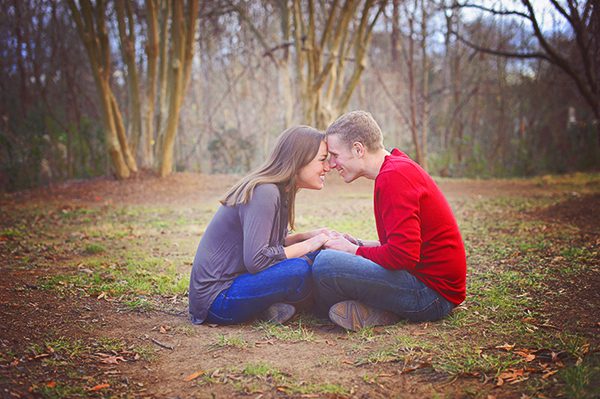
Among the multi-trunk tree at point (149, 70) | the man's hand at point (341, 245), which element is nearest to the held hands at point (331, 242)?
the man's hand at point (341, 245)

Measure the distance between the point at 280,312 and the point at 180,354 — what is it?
29.1 inches

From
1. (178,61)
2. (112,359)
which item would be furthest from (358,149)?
Result: (178,61)

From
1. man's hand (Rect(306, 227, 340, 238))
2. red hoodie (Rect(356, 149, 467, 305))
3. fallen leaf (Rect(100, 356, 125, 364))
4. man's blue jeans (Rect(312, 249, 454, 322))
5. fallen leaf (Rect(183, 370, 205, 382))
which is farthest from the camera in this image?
man's hand (Rect(306, 227, 340, 238))

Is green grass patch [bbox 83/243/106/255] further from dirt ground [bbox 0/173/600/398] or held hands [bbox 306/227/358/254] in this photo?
held hands [bbox 306/227/358/254]

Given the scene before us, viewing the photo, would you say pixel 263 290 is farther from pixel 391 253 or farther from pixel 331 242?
pixel 391 253

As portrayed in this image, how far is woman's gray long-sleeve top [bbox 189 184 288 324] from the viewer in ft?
10.7

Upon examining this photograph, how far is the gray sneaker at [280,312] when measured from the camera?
3.50m

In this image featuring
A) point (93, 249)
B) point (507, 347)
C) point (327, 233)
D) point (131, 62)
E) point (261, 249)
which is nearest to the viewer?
point (507, 347)

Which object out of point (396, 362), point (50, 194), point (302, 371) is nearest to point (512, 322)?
point (396, 362)

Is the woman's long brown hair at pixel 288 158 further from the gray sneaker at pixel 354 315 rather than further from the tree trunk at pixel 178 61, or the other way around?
the tree trunk at pixel 178 61

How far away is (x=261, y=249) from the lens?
3289 millimetres

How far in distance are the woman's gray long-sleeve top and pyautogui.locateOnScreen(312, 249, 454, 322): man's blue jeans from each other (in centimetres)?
33

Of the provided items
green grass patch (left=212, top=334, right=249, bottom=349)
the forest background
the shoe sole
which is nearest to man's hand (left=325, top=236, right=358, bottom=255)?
the shoe sole

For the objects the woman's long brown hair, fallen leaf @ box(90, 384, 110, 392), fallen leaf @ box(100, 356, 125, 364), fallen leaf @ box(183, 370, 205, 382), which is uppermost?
the woman's long brown hair
